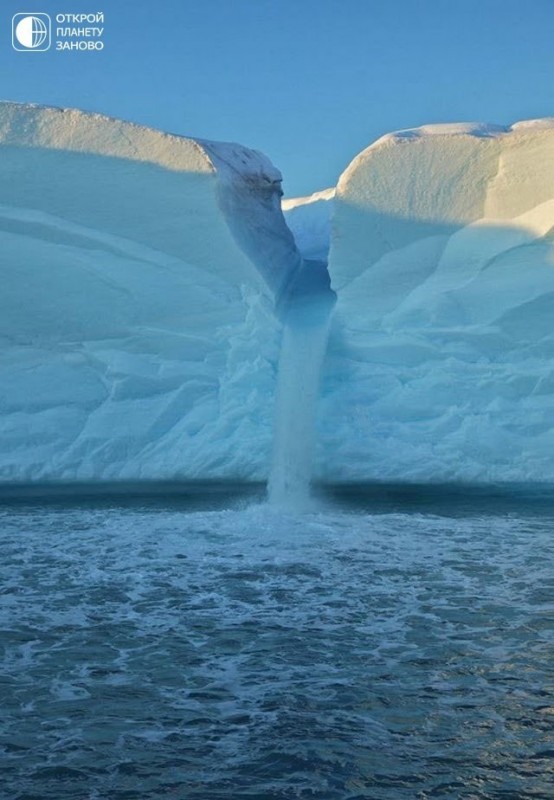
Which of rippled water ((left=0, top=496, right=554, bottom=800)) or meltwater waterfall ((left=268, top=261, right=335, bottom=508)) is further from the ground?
meltwater waterfall ((left=268, top=261, right=335, bottom=508))

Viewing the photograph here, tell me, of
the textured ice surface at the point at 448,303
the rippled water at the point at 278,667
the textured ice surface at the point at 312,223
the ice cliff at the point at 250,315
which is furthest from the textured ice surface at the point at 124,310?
the textured ice surface at the point at 312,223

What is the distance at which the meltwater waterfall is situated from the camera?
10.5 meters

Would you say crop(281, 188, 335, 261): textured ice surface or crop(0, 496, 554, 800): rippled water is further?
crop(281, 188, 335, 261): textured ice surface

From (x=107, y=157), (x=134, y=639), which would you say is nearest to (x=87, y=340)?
(x=107, y=157)

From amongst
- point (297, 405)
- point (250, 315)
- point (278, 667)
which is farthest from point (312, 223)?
point (278, 667)

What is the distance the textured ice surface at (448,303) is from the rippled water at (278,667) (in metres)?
2.43

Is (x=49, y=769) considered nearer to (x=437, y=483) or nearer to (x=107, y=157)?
(x=437, y=483)

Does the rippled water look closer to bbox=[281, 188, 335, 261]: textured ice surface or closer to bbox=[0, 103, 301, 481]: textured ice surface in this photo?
bbox=[0, 103, 301, 481]: textured ice surface

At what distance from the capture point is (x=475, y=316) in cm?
1043

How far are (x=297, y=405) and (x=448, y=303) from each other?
2064 millimetres

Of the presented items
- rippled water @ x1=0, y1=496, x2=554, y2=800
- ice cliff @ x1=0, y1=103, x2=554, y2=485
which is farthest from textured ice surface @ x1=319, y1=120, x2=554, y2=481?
rippled water @ x1=0, y1=496, x2=554, y2=800

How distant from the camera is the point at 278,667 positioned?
4750mm

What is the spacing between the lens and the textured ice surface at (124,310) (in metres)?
10.5

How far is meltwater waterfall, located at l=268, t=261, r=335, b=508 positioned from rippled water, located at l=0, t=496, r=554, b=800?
2.43 m
